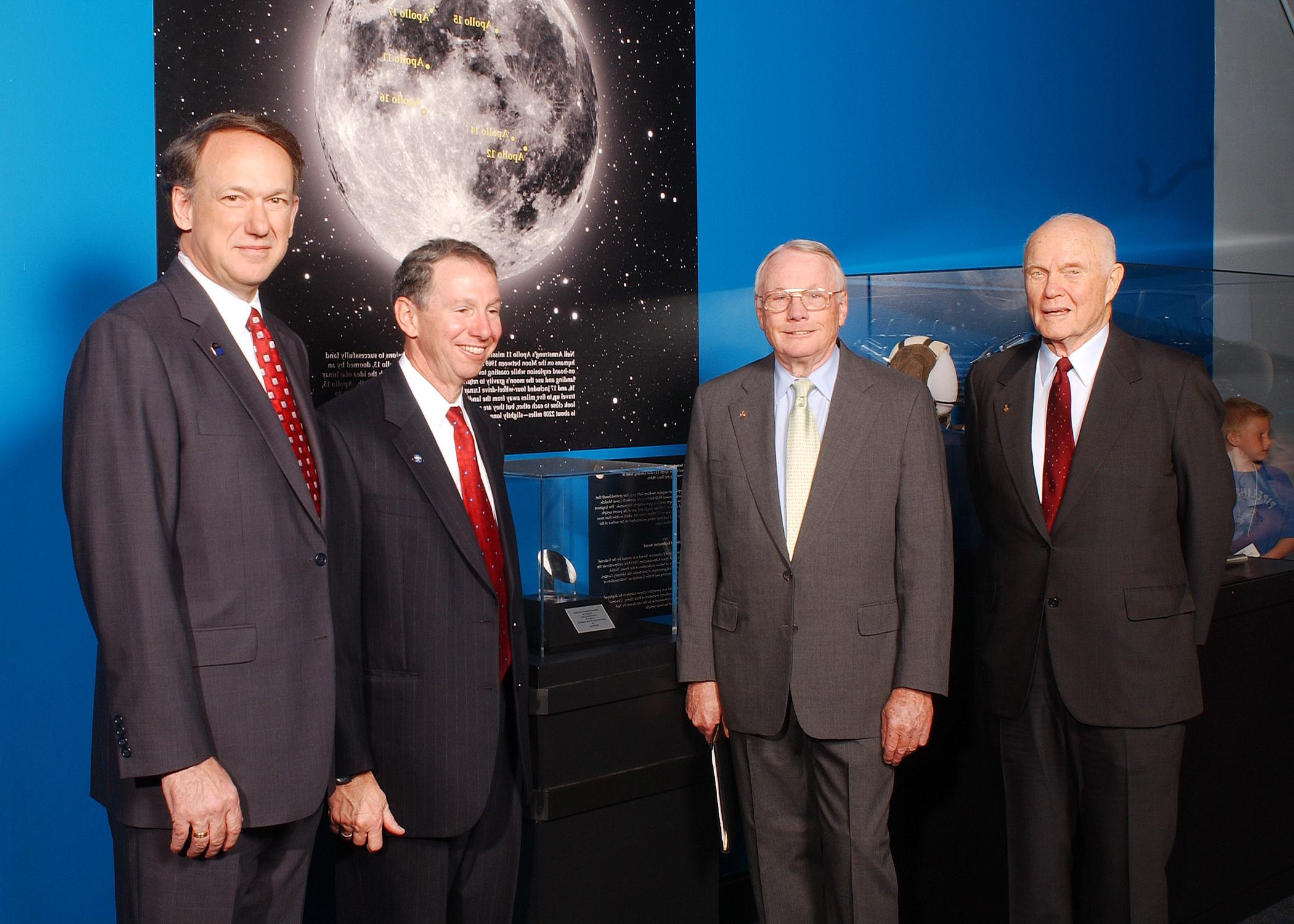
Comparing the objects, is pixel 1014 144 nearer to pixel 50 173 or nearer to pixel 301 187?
pixel 301 187

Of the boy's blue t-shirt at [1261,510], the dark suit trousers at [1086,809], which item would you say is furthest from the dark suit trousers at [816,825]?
the boy's blue t-shirt at [1261,510]

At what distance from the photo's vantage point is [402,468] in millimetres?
2180

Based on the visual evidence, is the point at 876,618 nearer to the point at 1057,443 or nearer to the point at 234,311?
the point at 1057,443

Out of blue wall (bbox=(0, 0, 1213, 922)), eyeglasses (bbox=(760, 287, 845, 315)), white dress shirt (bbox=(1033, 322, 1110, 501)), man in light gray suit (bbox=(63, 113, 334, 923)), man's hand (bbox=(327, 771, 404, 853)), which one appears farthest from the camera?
white dress shirt (bbox=(1033, 322, 1110, 501))

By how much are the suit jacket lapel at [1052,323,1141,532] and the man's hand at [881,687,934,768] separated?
0.52m

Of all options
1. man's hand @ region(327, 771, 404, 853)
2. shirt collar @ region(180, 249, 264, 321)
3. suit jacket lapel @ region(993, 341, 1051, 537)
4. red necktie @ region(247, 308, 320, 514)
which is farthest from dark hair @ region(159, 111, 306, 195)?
suit jacket lapel @ region(993, 341, 1051, 537)

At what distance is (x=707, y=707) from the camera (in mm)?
2641

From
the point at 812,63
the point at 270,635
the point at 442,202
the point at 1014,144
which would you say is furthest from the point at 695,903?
the point at 1014,144

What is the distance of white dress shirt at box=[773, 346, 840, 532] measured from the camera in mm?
2574

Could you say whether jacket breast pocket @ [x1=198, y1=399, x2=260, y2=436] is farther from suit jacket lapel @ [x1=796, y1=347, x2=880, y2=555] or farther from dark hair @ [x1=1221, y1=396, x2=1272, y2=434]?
dark hair @ [x1=1221, y1=396, x2=1272, y2=434]

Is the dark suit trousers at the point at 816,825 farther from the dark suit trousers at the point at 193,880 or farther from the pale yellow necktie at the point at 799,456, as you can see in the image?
the dark suit trousers at the point at 193,880

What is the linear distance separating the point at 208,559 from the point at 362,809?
2.01ft

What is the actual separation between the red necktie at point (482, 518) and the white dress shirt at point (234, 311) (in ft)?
1.65

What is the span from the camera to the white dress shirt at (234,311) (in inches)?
72.9
